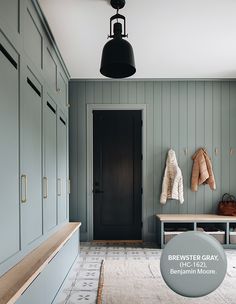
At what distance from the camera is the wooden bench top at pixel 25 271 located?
1.75 metres

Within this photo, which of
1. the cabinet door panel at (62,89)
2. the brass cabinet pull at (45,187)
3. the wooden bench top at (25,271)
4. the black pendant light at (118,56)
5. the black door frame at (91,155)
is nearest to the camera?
the wooden bench top at (25,271)

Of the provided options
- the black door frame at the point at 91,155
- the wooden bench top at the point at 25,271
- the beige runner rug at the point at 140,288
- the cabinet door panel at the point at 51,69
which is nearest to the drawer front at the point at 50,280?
the wooden bench top at the point at 25,271

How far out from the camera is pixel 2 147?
6.83 ft

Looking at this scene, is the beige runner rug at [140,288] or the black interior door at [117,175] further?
the black interior door at [117,175]

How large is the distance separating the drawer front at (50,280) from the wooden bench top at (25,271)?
3.3 inches

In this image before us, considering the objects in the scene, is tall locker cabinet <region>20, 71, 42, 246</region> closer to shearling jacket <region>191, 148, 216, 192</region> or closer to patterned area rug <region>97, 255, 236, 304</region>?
patterned area rug <region>97, 255, 236, 304</region>

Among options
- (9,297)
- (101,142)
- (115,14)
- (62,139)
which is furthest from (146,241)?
(9,297)

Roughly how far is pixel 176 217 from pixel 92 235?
4.52 feet

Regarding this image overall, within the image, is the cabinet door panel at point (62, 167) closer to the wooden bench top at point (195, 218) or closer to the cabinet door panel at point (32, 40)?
the cabinet door panel at point (32, 40)

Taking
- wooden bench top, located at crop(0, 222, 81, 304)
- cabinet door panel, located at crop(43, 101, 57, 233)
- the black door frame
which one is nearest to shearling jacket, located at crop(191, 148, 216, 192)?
the black door frame

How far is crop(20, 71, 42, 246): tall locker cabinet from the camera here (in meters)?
2.58

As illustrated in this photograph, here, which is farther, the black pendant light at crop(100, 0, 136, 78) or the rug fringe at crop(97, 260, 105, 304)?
the rug fringe at crop(97, 260, 105, 304)

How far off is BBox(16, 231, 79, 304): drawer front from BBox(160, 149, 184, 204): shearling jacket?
180 centimetres

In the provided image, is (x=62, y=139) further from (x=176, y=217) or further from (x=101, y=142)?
(x=176, y=217)
